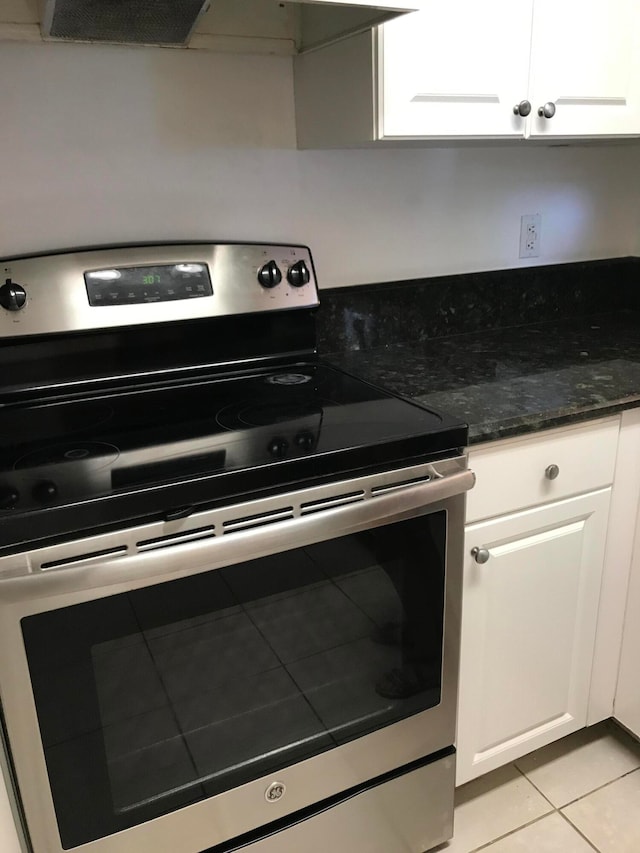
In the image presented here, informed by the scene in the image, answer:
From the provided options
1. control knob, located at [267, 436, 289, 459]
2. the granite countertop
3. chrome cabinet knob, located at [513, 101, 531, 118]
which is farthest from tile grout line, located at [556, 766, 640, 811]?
chrome cabinet knob, located at [513, 101, 531, 118]

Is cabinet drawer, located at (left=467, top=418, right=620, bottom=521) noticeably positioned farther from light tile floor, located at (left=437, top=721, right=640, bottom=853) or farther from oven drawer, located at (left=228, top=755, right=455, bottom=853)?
light tile floor, located at (left=437, top=721, right=640, bottom=853)

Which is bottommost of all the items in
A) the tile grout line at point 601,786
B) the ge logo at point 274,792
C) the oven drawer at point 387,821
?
the tile grout line at point 601,786

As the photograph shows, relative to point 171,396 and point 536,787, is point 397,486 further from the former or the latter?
point 536,787

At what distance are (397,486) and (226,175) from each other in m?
0.80

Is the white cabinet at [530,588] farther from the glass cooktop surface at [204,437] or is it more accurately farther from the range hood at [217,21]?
the range hood at [217,21]

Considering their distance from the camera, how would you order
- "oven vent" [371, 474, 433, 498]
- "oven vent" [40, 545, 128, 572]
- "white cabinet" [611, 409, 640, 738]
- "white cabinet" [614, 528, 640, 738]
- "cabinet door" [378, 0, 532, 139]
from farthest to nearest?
"white cabinet" [614, 528, 640, 738], "white cabinet" [611, 409, 640, 738], "cabinet door" [378, 0, 532, 139], "oven vent" [371, 474, 433, 498], "oven vent" [40, 545, 128, 572]

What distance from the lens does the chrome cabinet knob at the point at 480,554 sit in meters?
1.32

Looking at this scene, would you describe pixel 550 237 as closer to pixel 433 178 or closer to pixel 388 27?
pixel 433 178

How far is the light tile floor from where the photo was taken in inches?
58.8

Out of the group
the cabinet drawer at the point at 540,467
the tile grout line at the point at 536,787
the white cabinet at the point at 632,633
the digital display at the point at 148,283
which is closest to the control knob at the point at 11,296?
the digital display at the point at 148,283

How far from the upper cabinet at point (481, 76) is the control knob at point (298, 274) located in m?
0.25

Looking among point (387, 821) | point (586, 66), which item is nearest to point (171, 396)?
point (387, 821)

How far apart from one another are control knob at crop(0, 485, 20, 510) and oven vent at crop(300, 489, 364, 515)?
395 millimetres

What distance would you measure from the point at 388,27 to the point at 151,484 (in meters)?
0.87
